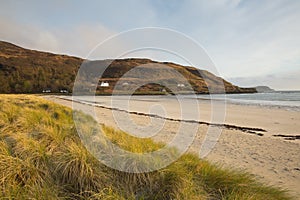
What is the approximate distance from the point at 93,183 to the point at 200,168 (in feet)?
5.70

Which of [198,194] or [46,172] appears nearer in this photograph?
[198,194]

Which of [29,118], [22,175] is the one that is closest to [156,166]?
[22,175]

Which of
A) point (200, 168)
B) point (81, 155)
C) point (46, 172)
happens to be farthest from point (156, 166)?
point (46, 172)

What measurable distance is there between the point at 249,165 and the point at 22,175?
490 centimetres

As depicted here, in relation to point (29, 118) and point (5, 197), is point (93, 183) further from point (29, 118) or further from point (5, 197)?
point (29, 118)

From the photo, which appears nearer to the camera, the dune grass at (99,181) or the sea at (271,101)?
the dune grass at (99,181)

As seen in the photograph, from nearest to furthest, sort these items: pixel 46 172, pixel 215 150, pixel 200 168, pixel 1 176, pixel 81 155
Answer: pixel 1 176
pixel 46 172
pixel 81 155
pixel 200 168
pixel 215 150

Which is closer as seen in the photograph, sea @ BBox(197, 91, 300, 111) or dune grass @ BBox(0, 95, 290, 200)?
dune grass @ BBox(0, 95, 290, 200)

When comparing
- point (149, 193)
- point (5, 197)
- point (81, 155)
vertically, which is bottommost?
point (149, 193)

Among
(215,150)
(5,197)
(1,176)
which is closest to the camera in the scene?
(5,197)

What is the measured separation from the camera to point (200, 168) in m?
3.73

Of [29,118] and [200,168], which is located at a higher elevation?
[29,118]

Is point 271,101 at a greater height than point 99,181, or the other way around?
point 99,181

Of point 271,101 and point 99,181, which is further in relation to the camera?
point 271,101
